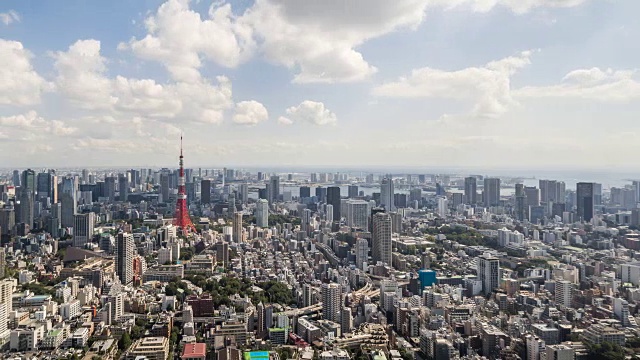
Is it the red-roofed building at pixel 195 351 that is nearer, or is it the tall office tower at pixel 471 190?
the red-roofed building at pixel 195 351

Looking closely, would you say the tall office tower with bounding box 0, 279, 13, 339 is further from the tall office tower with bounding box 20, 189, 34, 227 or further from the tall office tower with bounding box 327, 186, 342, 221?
the tall office tower with bounding box 327, 186, 342, 221

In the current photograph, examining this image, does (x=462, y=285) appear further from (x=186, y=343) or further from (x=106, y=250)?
(x=106, y=250)

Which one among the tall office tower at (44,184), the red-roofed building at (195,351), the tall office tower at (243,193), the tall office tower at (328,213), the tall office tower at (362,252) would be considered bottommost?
the red-roofed building at (195,351)

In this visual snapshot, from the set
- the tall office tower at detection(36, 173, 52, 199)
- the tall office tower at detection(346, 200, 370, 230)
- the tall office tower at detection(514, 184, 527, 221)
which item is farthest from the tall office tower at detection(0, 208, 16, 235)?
the tall office tower at detection(514, 184, 527, 221)

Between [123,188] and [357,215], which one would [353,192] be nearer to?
[357,215]

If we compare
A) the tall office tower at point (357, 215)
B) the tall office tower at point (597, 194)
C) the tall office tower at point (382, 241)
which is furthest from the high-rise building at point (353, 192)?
the tall office tower at point (382, 241)

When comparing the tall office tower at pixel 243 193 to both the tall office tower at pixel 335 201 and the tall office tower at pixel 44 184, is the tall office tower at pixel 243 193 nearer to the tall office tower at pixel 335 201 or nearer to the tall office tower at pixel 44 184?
the tall office tower at pixel 335 201
